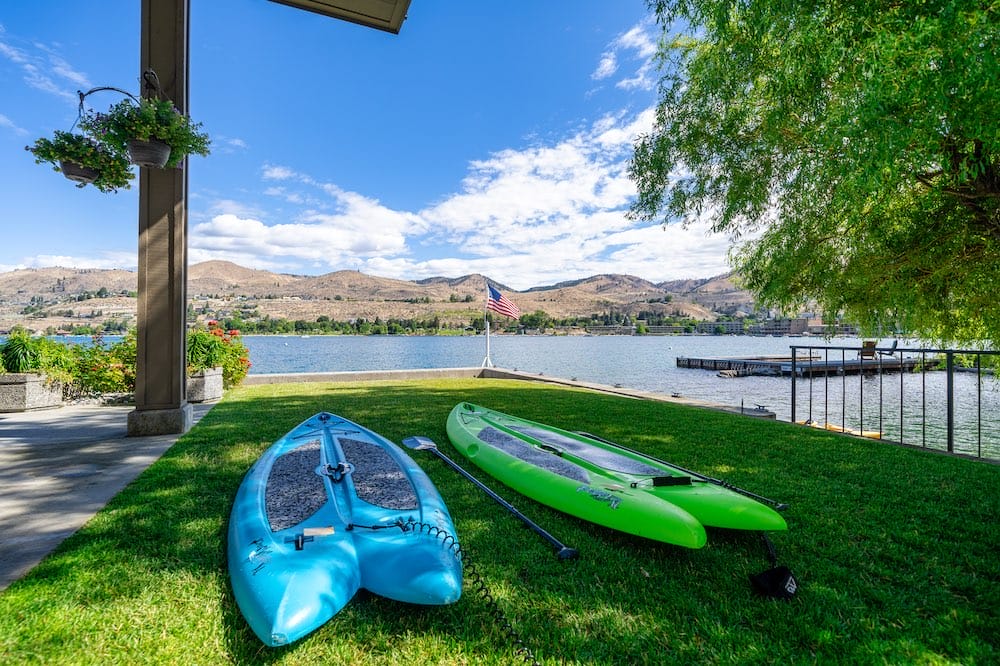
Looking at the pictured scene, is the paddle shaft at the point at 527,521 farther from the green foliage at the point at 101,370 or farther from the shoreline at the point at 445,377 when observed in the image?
the green foliage at the point at 101,370

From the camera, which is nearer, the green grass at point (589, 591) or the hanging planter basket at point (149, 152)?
the green grass at point (589, 591)

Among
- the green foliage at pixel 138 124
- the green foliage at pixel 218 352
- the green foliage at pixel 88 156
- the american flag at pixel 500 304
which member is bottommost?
the green foliage at pixel 218 352

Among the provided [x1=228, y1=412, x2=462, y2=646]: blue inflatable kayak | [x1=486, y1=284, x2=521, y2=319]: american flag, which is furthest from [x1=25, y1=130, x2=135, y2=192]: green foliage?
[x1=486, y1=284, x2=521, y2=319]: american flag

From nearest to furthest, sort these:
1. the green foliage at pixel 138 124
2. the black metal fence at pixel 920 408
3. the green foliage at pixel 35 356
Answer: the green foliage at pixel 138 124, the black metal fence at pixel 920 408, the green foliage at pixel 35 356

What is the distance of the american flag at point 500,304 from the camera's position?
49.8 ft

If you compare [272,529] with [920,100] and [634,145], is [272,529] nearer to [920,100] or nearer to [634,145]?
[920,100]

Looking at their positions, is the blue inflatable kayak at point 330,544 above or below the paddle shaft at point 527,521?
above

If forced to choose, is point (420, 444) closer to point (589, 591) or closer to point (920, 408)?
point (589, 591)

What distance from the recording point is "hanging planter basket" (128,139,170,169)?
3986 millimetres

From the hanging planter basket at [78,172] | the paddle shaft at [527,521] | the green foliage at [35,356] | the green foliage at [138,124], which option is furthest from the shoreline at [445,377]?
the green foliage at [138,124]

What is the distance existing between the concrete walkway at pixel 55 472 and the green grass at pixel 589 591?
0.16 metres

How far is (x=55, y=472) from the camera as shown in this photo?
402 cm

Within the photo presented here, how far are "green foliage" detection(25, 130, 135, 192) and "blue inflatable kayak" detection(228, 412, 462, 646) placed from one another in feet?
10.2

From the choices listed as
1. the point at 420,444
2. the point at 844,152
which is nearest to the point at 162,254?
the point at 420,444
